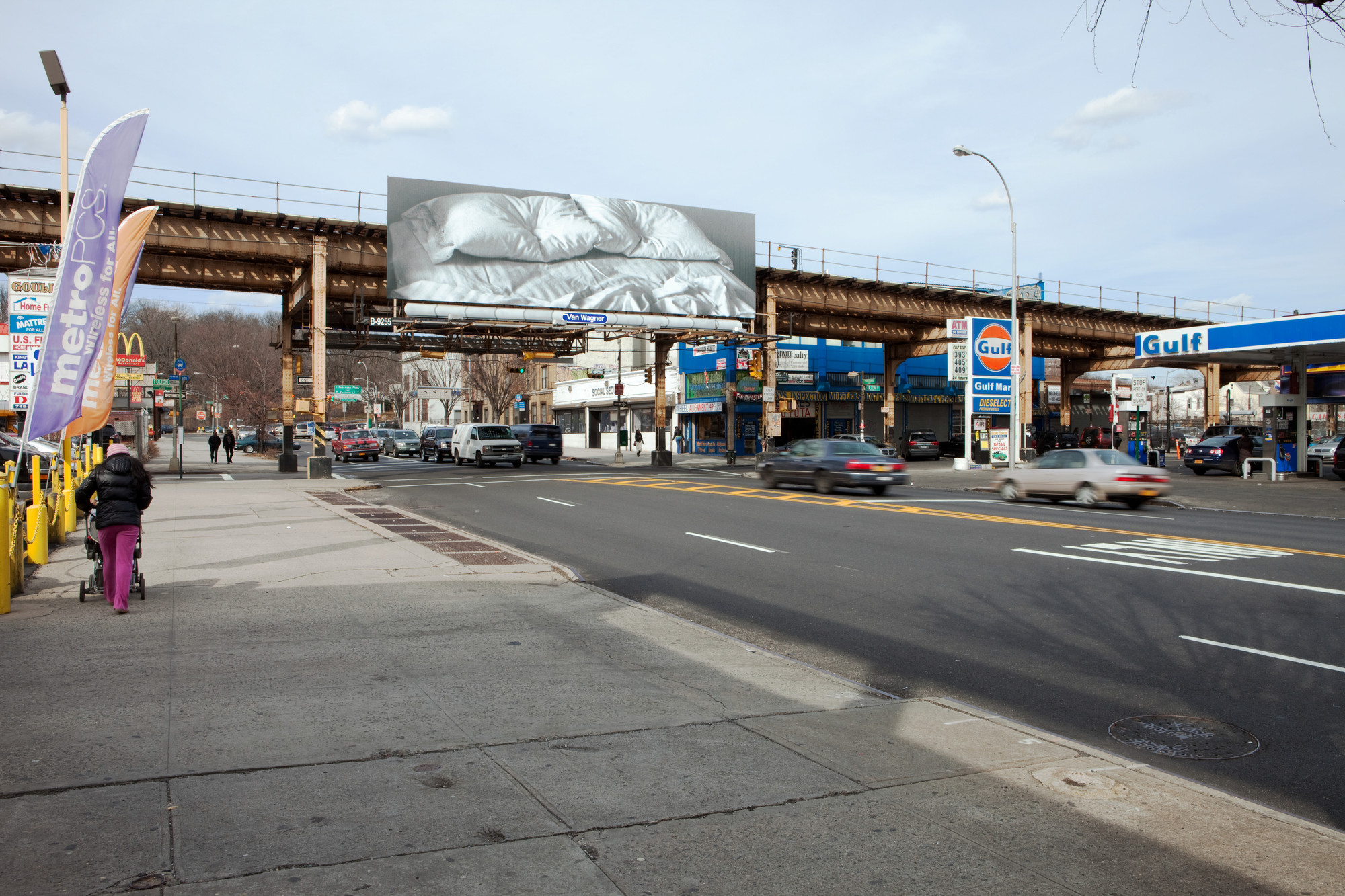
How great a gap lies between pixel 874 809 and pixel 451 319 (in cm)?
3382

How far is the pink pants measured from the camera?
336 inches

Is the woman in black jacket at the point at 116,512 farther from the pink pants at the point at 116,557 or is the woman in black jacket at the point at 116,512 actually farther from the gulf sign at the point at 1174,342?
the gulf sign at the point at 1174,342

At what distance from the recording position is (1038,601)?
9.66m

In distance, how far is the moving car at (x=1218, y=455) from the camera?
3297cm

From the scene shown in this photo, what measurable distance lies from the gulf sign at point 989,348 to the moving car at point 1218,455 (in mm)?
7385

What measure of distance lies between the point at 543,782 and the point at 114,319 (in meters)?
13.8

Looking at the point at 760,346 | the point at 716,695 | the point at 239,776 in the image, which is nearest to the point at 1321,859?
the point at 716,695

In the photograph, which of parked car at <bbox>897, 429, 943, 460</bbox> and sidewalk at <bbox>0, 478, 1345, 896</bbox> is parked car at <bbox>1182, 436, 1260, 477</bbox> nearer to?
parked car at <bbox>897, 429, 943, 460</bbox>

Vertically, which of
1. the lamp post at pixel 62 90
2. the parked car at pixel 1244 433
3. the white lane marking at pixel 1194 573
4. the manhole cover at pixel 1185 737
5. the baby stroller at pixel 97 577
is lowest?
the manhole cover at pixel 1185 737

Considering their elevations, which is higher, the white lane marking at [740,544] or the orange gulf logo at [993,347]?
the orange gulf logo at [993,347]

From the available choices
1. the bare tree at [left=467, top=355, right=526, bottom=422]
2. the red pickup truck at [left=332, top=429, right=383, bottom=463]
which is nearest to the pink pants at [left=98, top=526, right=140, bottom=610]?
the red pickup truck at [left=332, top=429, right=383, bottom=463]

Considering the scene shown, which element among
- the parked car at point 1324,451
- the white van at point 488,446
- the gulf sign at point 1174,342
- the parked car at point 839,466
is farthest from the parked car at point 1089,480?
the white van at point 488,446

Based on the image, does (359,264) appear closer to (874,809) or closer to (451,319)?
(451,319)

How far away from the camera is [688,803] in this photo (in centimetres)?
427
